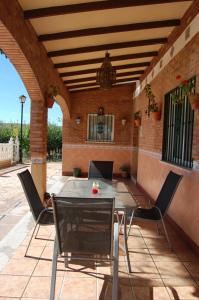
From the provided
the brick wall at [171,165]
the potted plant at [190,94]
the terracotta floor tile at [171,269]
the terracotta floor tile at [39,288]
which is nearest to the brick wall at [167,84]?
the brick wall at [171,165]

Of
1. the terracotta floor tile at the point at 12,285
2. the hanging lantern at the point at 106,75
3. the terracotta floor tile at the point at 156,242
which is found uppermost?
the hanging lantern at the point at 106,75

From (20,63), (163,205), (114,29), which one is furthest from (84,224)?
(114,29)

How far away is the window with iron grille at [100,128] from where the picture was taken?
10.2m

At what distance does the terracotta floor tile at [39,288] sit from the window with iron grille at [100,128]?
7.72 meters

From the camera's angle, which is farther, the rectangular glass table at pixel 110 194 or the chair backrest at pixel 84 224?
the rectangular glass table at pixel 110 194

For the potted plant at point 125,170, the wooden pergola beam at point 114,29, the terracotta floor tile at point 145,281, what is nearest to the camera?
the terracotta floor tile at point 145,281

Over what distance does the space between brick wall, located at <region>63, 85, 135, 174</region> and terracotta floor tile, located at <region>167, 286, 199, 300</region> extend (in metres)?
7.53

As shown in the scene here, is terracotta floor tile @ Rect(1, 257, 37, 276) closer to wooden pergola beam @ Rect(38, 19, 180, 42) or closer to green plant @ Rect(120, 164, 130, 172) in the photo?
wooden pergola beam @ Rect(38, 19, 180, 42)

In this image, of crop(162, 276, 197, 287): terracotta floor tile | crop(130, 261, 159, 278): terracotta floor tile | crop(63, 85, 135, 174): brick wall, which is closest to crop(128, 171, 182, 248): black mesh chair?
crop(130, 261, 159, 278): terracotta floor tile

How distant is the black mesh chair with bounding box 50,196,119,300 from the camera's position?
218cm

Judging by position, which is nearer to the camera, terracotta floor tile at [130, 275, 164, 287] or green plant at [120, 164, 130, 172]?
terracotta floor tile at [130, 275, 164, 287]

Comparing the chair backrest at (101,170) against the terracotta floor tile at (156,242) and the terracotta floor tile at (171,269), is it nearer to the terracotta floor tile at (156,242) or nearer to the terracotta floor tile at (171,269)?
the terracotta floor tile at (156,242)

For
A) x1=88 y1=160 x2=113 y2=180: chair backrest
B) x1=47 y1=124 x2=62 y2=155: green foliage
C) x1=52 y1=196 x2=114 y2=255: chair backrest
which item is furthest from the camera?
x1=47 y1=124 x2=62 y2=155: green foliage

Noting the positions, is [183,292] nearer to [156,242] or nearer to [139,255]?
[139,255]
